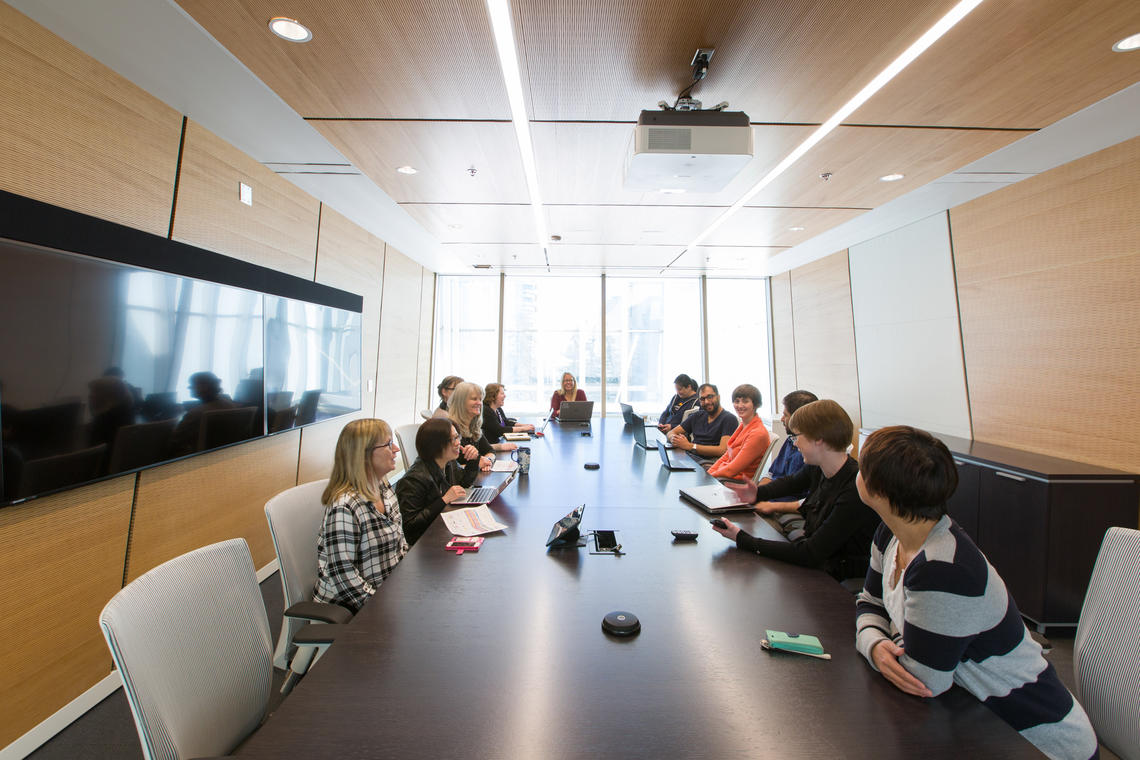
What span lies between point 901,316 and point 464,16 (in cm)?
522

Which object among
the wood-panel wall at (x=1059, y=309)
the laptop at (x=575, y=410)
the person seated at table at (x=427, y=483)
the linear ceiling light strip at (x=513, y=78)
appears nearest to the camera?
the linear ceiling light strip at (x=513, y=78)

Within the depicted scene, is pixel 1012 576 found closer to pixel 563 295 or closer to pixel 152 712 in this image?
pixel 152 712

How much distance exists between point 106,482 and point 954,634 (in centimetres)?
353

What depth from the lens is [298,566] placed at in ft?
6.22

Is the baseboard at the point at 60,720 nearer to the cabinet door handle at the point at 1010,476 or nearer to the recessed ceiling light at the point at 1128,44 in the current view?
the cabinet door handle at the point at 1010,476

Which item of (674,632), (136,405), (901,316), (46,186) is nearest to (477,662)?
(674,632)

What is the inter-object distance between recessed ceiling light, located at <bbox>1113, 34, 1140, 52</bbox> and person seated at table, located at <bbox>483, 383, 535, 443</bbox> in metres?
4.59

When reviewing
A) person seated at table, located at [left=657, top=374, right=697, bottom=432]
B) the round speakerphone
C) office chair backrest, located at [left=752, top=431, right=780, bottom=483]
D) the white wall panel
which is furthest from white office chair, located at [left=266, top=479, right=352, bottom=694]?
the white wall panel

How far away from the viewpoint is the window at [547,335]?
813 centimetres

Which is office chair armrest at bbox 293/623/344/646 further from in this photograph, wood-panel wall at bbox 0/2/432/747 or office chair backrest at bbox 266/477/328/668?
wood-panel wall at bbox 0/2/432/747

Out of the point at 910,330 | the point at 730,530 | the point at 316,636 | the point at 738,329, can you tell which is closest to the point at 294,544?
the point at 316,636

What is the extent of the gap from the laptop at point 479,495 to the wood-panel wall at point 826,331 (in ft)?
15.7

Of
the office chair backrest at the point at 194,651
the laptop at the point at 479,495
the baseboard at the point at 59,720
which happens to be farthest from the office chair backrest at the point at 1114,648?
the baseboard at the point at 59,720

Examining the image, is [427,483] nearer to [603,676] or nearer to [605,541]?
[605,541]
